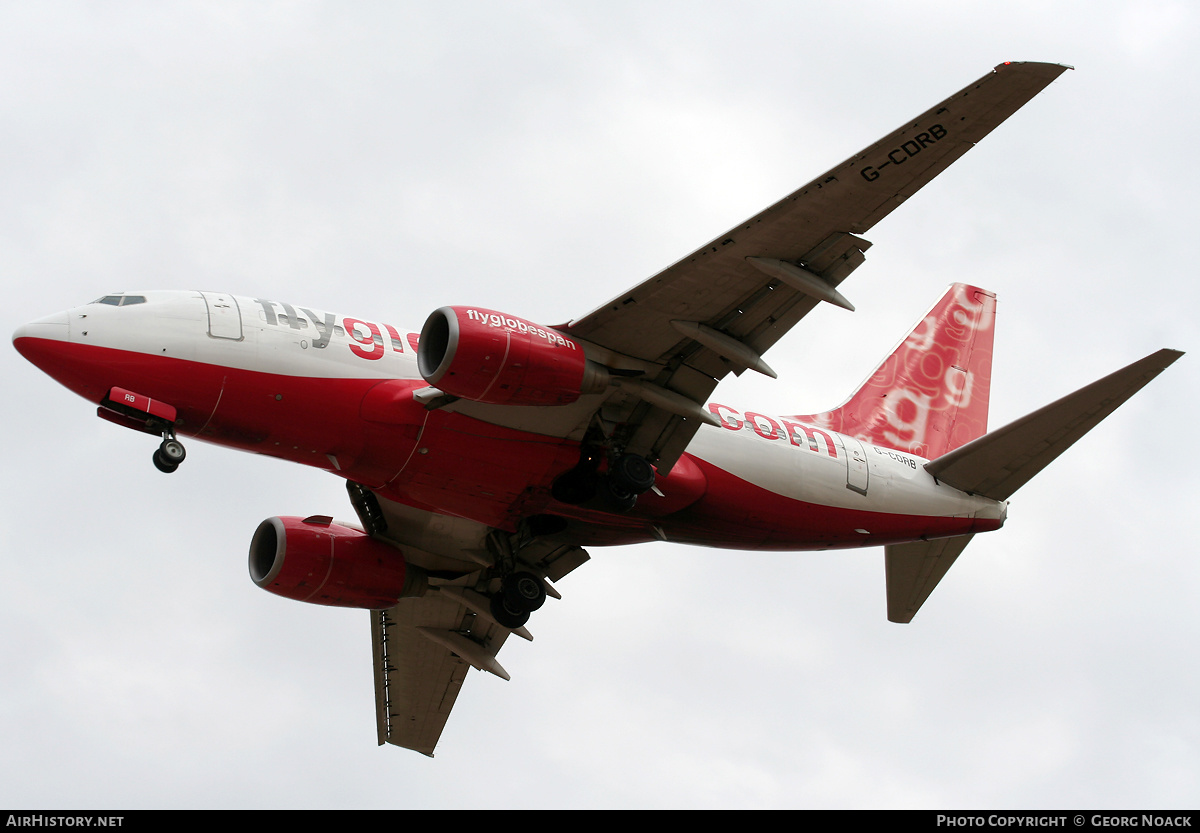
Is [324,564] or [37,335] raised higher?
[37,335]

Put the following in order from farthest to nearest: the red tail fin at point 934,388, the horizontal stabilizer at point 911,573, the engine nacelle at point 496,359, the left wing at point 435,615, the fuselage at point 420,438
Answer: the red tail fin at point 934,388, the horizontal stabilizer at point 911,573, the left wing at point 435,615, the fuselage at point 420,438, the engine nacelle at point 496,359

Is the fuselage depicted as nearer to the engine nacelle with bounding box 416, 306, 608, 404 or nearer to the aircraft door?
Result: the aircraft door

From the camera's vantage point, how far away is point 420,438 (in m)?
25.1

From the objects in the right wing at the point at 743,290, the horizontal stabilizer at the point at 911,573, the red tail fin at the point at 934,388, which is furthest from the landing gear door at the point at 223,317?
the horizontal stabilizer at the point at 911,573

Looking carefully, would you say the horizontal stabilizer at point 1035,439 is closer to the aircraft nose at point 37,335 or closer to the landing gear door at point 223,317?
the landing gear door at point 223,317

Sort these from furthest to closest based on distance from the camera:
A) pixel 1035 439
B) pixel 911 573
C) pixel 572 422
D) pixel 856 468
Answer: pixel 911 573, pixel 856 468, pixel 1035 439, pixel 572 422

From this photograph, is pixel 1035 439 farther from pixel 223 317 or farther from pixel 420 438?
pixel 223 317

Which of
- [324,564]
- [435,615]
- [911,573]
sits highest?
[911,573]

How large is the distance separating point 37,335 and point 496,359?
821 cm

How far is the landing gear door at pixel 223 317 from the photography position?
23.6m

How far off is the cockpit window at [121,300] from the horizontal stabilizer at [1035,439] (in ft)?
58.4

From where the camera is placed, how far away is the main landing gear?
74.9ft

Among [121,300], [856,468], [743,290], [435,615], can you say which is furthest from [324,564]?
[856,468]

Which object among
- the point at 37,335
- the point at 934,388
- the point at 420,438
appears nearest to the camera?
the point at 37,335
